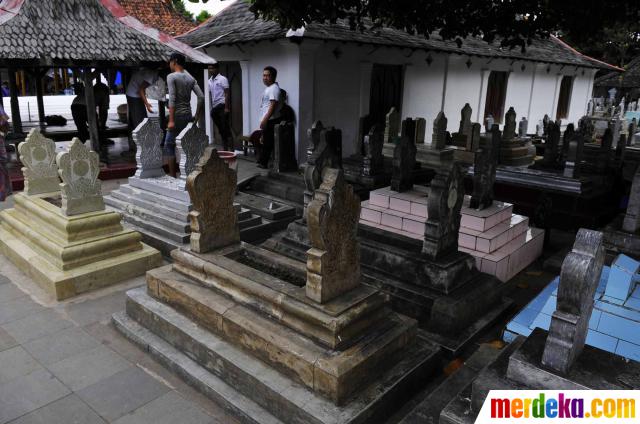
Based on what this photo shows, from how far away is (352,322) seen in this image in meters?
3.40

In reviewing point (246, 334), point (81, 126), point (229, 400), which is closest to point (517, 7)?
point (246, 334)

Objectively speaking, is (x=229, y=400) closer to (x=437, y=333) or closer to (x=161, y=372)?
(x=161, y=372)

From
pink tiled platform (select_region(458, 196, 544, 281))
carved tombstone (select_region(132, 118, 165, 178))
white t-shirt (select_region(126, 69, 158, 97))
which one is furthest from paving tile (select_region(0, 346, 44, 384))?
white t-shirt (select_region(126, 69, 158, 97))

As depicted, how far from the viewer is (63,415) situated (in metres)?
3.43

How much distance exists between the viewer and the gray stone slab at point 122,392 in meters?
3.51

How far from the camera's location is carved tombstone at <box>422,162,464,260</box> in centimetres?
482

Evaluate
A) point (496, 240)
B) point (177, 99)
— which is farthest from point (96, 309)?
point (496, 240)

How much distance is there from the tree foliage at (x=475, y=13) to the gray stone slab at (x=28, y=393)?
13.8 feet

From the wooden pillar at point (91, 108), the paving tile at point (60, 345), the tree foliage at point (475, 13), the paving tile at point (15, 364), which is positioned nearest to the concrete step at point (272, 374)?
the paving tile at point (60, 345)

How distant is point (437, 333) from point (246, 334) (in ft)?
6.16

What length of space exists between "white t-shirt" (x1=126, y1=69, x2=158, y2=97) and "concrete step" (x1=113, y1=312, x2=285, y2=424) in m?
7.42

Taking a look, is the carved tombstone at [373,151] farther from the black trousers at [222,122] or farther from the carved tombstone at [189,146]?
the black trousers at [222,122]

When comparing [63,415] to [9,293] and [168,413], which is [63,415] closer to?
[168,413]

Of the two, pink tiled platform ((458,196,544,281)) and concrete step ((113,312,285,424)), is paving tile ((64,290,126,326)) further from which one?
pink tiled platform ((458,196,544,281))
